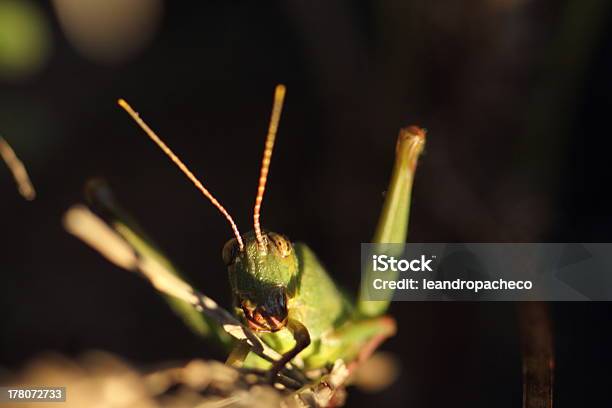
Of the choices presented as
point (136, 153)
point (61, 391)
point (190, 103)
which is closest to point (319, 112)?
point (190, 103)

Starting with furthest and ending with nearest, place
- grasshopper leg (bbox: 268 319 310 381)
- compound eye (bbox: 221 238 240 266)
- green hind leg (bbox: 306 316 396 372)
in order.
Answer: green hind leg (bbox: 306 316 396 372) < compound eye (bbox: 221 238 240 266) < grasshopper leg (bbox: 268 319 310 381)

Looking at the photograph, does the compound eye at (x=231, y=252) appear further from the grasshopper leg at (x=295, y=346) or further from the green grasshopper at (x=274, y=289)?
the grasshopper leg at (x=295, y=346)

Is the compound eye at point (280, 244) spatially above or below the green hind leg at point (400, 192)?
below

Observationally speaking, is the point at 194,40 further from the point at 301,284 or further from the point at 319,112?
the point at 301,284

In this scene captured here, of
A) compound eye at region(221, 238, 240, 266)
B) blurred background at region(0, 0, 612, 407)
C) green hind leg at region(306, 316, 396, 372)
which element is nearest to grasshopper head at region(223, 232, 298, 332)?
compound eye at region(221, 238, 240, 266)

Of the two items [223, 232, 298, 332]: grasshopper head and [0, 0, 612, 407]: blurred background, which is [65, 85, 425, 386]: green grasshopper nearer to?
[223, 232, 298, 332]: grasshopper head

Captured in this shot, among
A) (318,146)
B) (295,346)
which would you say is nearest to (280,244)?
(295,346)

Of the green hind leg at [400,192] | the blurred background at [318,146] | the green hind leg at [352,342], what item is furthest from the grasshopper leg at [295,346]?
the blurred background at [318,146]

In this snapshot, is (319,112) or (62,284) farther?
(319,112)
